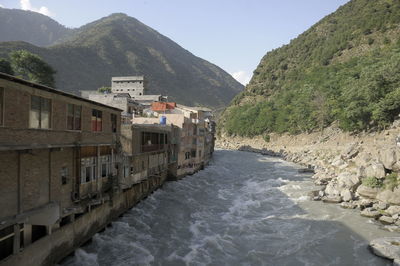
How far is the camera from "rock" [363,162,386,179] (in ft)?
93.4

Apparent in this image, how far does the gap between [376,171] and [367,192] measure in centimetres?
293

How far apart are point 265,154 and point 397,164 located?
59.4 m

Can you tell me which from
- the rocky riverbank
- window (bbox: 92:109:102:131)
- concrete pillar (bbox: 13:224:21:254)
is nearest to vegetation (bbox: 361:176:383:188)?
the rocky riverbank

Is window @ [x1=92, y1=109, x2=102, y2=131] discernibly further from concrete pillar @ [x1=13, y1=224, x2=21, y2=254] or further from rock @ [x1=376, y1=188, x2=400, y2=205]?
rock @ [x1=376, y1=188, x2=400, y2=205]

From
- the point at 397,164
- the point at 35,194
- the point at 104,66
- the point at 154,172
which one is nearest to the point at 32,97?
the point at 35,194

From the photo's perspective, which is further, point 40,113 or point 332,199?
point 332,199

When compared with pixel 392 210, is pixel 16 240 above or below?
above

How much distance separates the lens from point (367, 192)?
27812mm

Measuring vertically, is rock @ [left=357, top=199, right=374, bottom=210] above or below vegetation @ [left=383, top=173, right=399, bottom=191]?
below

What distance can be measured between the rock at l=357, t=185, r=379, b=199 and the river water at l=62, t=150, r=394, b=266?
11.7 feet

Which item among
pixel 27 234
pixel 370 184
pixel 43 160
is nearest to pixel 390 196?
pixel 370 184

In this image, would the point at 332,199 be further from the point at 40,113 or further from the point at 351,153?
the point at 40,113

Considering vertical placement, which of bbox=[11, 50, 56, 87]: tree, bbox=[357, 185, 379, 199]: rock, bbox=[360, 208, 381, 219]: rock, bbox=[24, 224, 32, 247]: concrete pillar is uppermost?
bbox=[11, 50, 56, 87]: tree

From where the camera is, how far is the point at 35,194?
13.5 m
